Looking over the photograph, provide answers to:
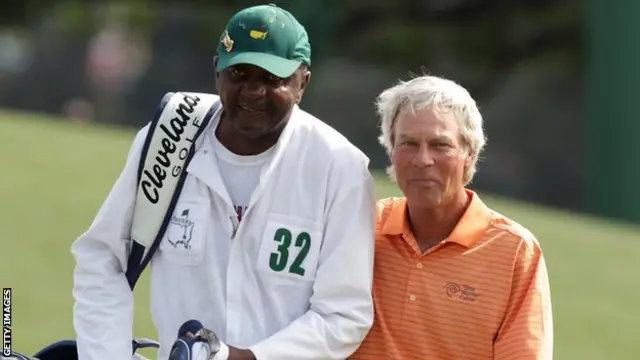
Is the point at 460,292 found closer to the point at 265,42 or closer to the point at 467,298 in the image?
the point at 467,298

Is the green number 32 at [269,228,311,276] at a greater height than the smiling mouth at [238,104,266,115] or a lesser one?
lesser

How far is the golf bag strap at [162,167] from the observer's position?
4176 mm

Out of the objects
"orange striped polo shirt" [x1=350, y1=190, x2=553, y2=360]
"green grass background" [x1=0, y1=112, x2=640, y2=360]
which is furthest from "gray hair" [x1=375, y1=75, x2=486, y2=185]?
"green grass background" [x1=0, y1=112, x2=640, y2=360]

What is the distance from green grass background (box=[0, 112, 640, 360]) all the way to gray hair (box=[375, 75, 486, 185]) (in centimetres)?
394

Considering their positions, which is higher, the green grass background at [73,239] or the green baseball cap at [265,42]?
the green baseball cap at [265,42]

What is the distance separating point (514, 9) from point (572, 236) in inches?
603

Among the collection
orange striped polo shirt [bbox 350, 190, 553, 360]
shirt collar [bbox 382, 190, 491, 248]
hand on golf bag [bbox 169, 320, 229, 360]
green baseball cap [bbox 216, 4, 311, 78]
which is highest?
green baseball cap [bbox 216, 4, 311, 78]

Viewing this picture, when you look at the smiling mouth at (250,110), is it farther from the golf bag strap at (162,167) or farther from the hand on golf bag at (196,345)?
the hand on golf bag at (196,345)

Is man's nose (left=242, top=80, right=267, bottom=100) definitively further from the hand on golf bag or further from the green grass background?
the green grass background

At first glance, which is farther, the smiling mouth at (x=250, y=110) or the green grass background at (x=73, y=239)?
the green grass background at (x=73, y=239)

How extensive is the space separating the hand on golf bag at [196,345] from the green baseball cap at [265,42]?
71 centimetres

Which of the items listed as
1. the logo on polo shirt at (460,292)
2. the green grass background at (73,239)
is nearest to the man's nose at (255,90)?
the logo on polo shirt at (460,292)

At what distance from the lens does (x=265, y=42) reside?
4047mm

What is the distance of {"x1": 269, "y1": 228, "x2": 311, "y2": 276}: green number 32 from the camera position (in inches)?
162
